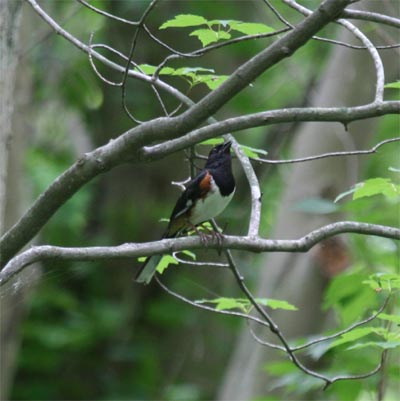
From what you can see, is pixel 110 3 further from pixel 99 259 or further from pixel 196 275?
pixel 99 259

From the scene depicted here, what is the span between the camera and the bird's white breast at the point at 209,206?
4.05 metres

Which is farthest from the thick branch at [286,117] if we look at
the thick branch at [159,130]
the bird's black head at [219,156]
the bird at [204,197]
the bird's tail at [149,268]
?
the bird's black head at [219,156]

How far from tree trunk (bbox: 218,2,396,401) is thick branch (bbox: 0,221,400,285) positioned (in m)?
3.60

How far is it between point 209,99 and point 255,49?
662cm

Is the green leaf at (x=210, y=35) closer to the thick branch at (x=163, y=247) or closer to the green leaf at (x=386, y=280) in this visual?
the thick branch at (x=163, y=247)

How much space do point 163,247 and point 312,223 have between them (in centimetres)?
415

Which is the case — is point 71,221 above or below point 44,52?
below

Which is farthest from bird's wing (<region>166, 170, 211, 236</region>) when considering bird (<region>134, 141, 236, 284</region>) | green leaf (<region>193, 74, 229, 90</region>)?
green leaf (<region>193, 74, 229, 90</region>)

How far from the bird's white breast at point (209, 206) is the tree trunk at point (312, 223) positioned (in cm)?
260

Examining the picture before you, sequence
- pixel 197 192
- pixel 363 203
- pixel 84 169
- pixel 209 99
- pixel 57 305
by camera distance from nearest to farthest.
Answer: pixel 209 99
pixel 84 169
pixel 197 192
pixel 363 203
pixel 57 305

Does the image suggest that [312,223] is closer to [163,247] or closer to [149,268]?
[149,268]

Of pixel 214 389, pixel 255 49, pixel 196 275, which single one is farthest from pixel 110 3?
pixel 214 389

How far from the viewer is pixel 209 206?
4.05 m

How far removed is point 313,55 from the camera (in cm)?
1052
